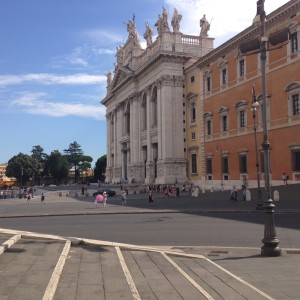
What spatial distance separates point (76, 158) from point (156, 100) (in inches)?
3770

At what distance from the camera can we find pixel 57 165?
141 m

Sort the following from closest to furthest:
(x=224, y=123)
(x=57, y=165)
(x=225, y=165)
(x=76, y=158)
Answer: (x=225, y=165)
(x=224, y=123)
(x=57, y=165)
(x=76, y=158)

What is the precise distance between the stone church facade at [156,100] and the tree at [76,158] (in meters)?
78.1

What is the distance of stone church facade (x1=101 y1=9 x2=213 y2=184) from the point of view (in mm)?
58188

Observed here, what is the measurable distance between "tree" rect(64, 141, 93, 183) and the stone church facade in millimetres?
78150

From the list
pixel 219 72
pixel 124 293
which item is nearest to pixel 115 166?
pixel 219 72

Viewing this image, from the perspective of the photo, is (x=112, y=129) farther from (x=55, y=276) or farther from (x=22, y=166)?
(x=55, y=276)

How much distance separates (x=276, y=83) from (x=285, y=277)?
106 ft

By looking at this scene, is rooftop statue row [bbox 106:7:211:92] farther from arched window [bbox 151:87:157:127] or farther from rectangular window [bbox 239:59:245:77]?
rectangular window [bbox 239:59:245:77]

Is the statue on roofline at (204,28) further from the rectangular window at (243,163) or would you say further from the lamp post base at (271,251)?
the lamp post base at (271,251)

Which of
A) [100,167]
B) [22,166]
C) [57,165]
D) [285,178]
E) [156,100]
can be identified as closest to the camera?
[285,178]

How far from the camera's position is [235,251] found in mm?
11430

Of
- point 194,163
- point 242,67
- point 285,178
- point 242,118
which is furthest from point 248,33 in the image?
point 194,163

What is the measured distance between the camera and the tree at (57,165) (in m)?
141
